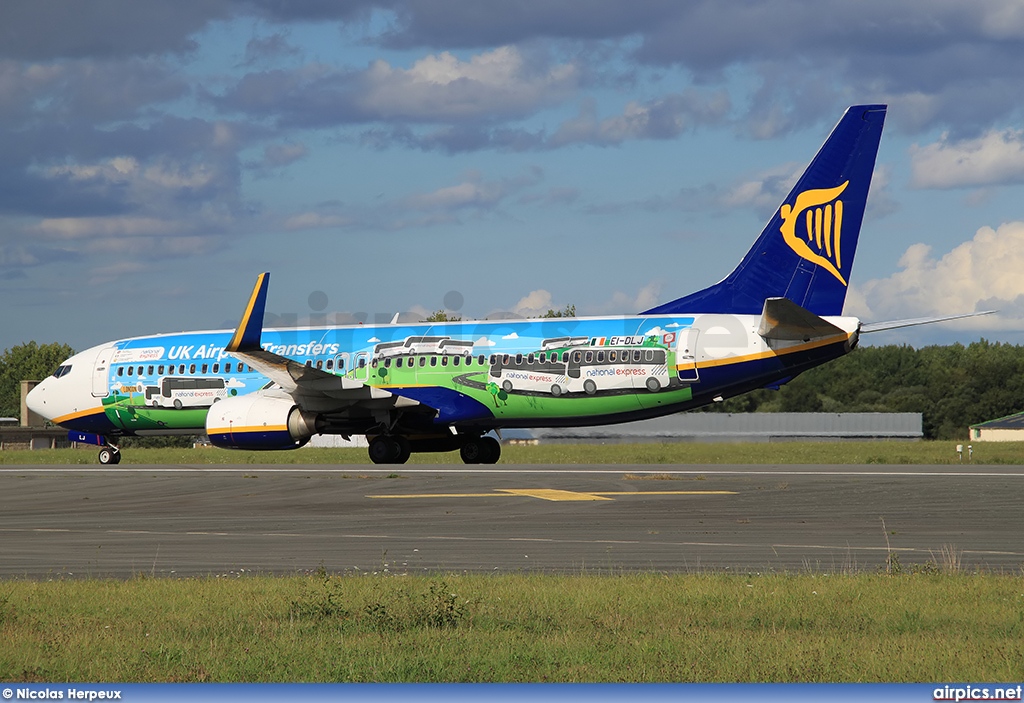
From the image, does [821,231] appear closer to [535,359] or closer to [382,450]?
[535,359]

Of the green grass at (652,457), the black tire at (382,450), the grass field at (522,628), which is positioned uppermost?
the black tire at (382,450)

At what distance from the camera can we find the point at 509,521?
2078cm

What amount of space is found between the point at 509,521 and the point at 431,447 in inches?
760

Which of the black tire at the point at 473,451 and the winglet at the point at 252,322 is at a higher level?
the winglet at the point at 252,322

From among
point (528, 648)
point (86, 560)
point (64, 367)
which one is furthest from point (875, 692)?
point (64, 367)

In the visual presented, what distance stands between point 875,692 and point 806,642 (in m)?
5.00

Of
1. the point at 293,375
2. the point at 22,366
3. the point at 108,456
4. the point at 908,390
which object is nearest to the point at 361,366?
the point at 293,375

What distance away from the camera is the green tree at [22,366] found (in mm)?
169038

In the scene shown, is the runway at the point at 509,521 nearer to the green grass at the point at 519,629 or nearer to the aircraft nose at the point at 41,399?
the green grass at the point at 519,629

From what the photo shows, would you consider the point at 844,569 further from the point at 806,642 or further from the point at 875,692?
the point at 875,692

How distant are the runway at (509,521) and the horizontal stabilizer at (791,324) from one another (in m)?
3.70

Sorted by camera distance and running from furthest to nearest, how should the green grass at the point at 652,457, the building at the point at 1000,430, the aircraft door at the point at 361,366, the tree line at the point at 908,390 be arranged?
the tree line at the point at 908,390, the building at the point at 1000,430, the green grass at the point at 652,457, the aircraft door at the point at 361,366

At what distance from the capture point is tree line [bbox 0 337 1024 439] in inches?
3671

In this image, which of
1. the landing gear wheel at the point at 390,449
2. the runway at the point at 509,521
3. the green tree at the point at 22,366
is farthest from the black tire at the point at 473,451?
the green tree at the point at 22,366
